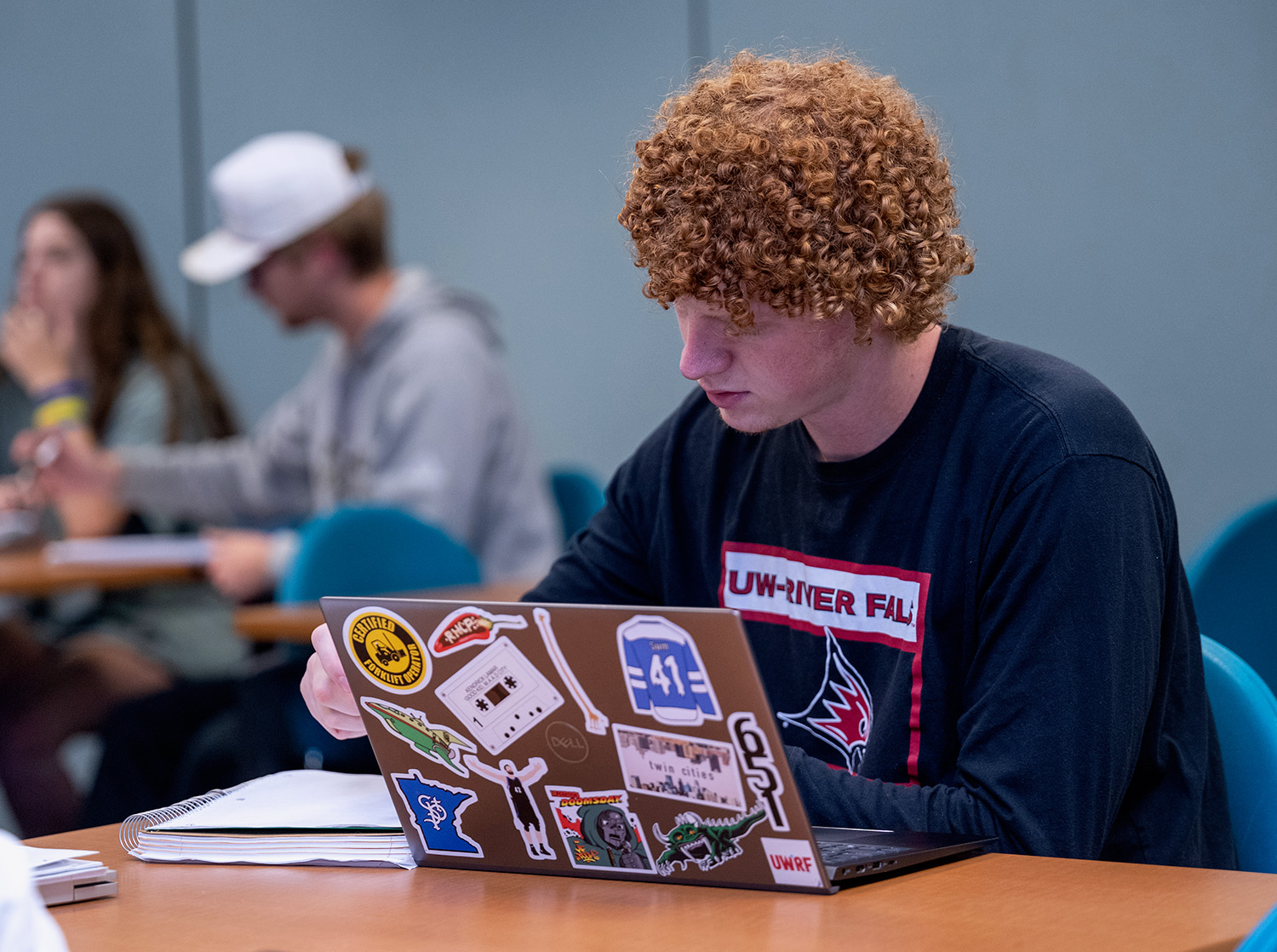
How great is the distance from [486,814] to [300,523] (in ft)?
8.61

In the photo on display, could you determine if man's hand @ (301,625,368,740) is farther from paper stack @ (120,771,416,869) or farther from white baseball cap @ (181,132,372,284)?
white baseball cap @ (181,132,372,284)

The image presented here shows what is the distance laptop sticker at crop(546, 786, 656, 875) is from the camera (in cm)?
83

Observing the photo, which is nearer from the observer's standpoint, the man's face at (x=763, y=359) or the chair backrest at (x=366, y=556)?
the man's face at (x=763, y=359)

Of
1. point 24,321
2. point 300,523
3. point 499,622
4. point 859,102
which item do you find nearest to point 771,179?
point 859,102

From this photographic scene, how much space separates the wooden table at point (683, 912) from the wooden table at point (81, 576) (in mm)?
2003

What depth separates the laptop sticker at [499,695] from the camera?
814mm

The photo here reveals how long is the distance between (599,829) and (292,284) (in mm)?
2422

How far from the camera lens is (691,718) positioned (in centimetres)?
78

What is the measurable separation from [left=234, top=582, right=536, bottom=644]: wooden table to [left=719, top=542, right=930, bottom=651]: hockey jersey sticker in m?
0.90

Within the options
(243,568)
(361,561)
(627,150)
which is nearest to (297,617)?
(361,561)

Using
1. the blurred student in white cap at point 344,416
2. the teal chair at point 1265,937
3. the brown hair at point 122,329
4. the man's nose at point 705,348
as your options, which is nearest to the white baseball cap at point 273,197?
the blurred student in white cap at point 344,416

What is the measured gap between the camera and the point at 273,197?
10.0ft

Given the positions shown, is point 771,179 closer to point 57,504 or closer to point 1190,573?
point 1190,573

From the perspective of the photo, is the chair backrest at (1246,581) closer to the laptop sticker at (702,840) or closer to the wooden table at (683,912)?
the wooden table at (683,912)
